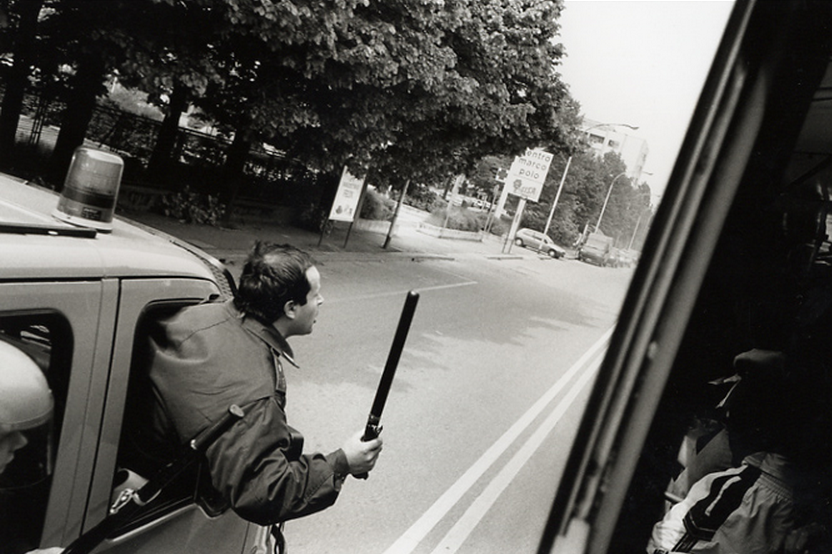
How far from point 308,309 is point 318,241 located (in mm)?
14393

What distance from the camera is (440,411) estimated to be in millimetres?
6480

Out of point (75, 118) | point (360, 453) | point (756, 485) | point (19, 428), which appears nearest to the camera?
point (19, 428)

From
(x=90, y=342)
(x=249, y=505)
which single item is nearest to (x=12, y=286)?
(x=90, y=342)

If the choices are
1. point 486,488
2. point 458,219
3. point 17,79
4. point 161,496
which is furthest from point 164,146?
point 458,219

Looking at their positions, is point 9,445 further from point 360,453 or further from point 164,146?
point 164,146

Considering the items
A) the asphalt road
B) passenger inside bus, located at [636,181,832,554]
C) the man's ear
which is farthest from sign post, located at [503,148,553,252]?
the man's ear

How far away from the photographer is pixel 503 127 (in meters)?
16.7

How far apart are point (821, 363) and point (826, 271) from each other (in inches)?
12.6

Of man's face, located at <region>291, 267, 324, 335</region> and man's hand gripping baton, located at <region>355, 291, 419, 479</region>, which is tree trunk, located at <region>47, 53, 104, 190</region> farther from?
man's hand gripping baton, located at <region>355, 291, 419, 479</region>

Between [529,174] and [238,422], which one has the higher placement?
[529,174]

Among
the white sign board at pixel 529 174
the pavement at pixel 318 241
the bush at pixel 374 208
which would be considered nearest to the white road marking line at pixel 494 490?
the pavement at pixel 318 241

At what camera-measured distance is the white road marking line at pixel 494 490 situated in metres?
4.13

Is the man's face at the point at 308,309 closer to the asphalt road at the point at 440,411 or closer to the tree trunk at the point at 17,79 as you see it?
the asphalt road at the point at 440,411

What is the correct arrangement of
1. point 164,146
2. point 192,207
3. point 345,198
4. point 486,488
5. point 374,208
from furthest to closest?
point 374,208 < point 345,198 < point 164,146 < point 192,207 < point 486,488
